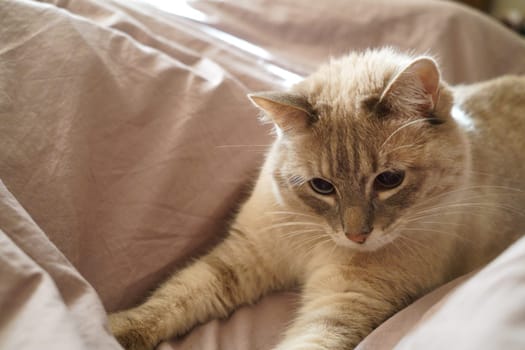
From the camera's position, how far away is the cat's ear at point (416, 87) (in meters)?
1.26

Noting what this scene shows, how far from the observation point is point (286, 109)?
1.42 metres

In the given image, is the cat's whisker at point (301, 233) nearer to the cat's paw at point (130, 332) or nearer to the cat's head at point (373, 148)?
the cat's head at point (373, 148)

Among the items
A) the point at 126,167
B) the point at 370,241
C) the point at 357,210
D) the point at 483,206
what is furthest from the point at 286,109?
the point at 483,206

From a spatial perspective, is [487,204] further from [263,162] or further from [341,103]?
[263,162]

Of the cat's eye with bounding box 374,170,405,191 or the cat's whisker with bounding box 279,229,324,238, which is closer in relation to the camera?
the cat's eye with bounding box 374,170,405,191

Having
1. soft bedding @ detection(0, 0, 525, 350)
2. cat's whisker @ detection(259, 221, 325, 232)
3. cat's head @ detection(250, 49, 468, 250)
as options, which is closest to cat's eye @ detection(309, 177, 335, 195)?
cat's head @ detection(250, 49, 468, 250)

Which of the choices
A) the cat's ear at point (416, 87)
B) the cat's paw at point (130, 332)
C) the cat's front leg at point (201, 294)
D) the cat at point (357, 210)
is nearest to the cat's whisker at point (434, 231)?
the cat at point (357, 210)

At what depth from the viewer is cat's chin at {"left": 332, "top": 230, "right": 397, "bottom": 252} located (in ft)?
4.55

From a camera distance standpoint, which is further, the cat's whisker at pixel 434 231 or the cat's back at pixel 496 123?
the cat's back at pixel 496 123

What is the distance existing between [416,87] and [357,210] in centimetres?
39

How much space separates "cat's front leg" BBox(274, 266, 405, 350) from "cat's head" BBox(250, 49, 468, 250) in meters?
0.13

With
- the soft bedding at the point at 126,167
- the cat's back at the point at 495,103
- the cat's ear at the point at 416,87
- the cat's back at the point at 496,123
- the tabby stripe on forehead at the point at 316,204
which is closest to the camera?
the soft bedding at the point at 126,167

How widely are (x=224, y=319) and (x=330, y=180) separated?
0.60 m

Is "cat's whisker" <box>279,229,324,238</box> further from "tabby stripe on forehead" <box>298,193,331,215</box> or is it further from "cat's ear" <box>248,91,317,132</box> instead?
"cat's ear" <box>248,91,317,132</box>
